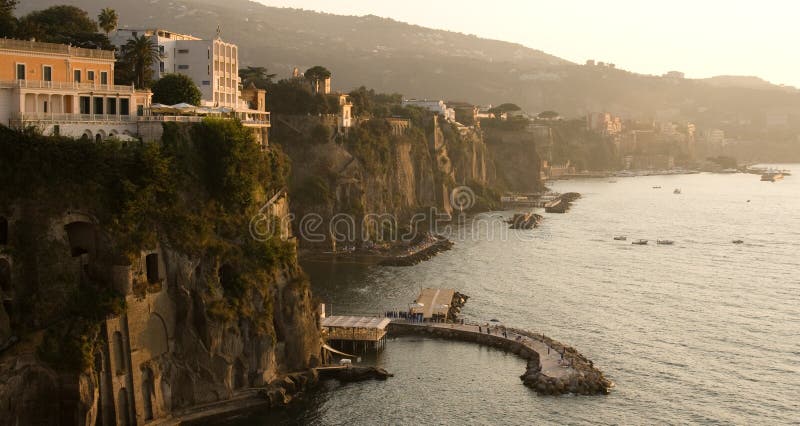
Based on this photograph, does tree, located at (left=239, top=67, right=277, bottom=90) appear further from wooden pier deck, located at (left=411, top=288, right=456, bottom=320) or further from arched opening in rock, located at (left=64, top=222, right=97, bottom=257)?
arched opening in rock, located at (left=64, top=222, right=97, bottom=257)

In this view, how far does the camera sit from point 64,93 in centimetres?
4481

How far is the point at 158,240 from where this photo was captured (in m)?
42.0

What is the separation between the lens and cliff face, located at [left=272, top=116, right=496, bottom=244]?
91.1m

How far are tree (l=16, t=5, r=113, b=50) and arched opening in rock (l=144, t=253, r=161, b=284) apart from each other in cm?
1876

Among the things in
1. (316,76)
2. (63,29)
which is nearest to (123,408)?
(63,29)

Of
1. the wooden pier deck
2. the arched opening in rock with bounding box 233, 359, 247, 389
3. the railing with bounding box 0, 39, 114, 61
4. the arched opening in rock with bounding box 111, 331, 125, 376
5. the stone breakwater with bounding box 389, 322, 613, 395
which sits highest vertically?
the railing with bounding box 0, 39, 114, 61

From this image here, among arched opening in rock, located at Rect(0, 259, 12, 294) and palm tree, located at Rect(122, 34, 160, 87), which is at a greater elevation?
palm tree, located at Rect(122, 34, 160, 87)

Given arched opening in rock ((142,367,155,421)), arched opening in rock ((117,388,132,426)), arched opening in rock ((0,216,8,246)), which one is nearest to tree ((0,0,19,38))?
arched opening in rock ((0,216,8,246))

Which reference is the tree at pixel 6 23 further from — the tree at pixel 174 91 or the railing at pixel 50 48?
the tree at pixel 174 91

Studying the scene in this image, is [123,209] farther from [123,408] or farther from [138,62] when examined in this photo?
[138,62]

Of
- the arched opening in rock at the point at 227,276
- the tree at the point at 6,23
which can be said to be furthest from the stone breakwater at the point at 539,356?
the tree at the point at 6,23

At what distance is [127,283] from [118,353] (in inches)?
119

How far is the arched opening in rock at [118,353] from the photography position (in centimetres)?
3894

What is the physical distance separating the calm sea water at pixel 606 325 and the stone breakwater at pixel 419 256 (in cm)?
130
